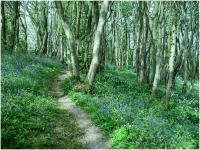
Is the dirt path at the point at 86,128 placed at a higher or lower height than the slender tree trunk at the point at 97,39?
lower

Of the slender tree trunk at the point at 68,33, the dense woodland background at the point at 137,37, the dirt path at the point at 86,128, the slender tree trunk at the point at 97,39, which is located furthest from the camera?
the slender tree trunk at the point at 68,33

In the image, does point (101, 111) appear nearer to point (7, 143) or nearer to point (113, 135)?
point (113, 135)

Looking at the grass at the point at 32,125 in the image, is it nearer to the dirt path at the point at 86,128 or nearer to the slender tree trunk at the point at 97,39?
the dirt path at the point at 86,128

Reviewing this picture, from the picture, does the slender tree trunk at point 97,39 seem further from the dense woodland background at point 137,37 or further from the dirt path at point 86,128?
the dirt path at point 86,128

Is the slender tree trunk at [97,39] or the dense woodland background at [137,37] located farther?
the dense woodland background at [137,37]

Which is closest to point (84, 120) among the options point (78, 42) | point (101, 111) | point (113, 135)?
point (101, 111)

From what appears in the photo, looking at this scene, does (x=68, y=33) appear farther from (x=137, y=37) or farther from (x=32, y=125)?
(x=137, y=37)

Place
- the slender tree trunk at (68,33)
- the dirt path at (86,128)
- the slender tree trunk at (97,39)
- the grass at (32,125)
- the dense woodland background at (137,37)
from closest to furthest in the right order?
the grass at (32,125)
the dirt path at (86,128)
the slender tree trunk at (97,39)
the dense woodland background at (137,37)
the slender tree trunk at (68,33)

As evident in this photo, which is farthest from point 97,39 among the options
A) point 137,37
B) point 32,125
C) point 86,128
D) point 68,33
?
point 137,37

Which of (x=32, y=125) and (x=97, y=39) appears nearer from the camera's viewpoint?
(x=32, y=125)

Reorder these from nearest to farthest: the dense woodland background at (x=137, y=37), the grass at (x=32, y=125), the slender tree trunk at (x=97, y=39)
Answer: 1. the grass at (x=32, y=125)
2. the slender tree trunk at (x=97, y=39)
3. the dense woodland background at (x=137, y=37)

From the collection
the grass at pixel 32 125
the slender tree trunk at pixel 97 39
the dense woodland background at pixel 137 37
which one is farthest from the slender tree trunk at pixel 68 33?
the grass at pixel 32 125

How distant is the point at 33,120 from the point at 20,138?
913mm

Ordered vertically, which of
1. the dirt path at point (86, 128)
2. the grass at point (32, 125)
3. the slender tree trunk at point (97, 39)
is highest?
the slender tree trunk at point (97, 39)
